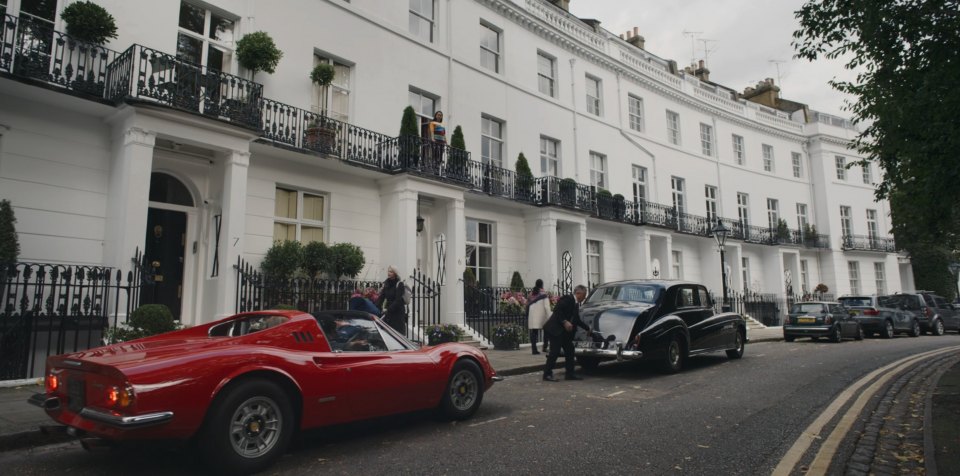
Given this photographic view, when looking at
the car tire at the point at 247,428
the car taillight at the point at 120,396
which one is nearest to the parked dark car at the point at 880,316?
the car tire at the point at 247,428

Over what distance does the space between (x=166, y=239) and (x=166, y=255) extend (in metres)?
0.34

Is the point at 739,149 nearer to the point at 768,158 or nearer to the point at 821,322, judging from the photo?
the point at 768,158

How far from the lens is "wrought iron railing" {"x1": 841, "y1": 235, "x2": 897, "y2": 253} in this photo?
108 feet

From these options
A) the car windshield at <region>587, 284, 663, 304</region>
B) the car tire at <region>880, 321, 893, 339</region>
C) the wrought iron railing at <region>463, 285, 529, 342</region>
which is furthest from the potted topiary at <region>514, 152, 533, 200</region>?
the car tire at <region>880, 321, 893, 339</region>

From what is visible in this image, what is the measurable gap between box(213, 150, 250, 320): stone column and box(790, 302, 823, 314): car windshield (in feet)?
55.6

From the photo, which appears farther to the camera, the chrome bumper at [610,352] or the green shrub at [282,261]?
the green shrub at [282,261]

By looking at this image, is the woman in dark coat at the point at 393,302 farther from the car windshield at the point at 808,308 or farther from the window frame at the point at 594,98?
the window frame at the point at 594,98

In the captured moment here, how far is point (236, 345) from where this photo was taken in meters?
4.55

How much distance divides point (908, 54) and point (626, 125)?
15.8 meters

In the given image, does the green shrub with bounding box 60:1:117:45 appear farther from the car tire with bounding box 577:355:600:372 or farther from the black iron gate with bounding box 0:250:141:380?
the car tire with bounding box 577:355:600:372

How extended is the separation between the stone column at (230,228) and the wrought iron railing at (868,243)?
34.4 metres

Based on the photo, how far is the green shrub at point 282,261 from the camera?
38.8 feet

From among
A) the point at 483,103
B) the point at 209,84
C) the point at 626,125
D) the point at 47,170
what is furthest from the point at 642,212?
the point at 47,170

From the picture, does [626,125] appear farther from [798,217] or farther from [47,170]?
[47,170]
